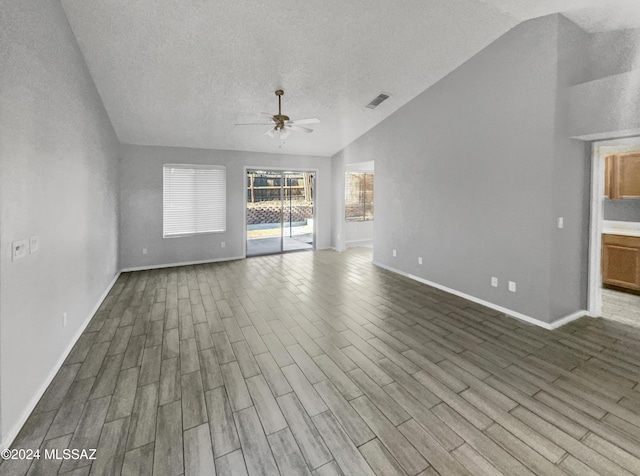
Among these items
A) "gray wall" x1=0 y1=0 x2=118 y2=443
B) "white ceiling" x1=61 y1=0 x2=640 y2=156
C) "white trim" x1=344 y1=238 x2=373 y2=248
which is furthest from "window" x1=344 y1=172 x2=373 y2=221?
"gray wall" x1=0 y1=0 x2=118 y2=443

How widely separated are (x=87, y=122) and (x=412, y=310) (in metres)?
4.67

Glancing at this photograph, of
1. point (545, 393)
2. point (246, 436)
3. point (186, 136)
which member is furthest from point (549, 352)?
point (186, 136)

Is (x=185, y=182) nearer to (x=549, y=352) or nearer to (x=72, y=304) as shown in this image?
(x=72, y=304)

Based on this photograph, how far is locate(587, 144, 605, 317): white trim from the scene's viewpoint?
363 centimetres

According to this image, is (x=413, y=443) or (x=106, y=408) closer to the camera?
(x=413, y=443)

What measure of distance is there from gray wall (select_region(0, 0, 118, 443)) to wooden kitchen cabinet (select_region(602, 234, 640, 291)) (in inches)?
270

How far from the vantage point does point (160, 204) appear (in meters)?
6.26

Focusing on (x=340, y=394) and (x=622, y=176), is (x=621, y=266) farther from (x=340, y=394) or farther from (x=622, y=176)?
(x=340, y=394)

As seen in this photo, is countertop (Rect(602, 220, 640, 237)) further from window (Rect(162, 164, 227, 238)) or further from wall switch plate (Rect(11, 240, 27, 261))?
window (Rect(162, 164, 227, 238))

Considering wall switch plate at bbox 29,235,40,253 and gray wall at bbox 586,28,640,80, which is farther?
gray wall at bbox 586,28,640,80

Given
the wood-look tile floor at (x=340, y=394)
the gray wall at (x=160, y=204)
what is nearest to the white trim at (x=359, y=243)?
the gray wall at (x=160, y=204)

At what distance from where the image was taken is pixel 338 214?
8133mm

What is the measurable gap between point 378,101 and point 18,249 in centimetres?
495

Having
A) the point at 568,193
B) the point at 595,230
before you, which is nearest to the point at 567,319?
the point at 595,230
